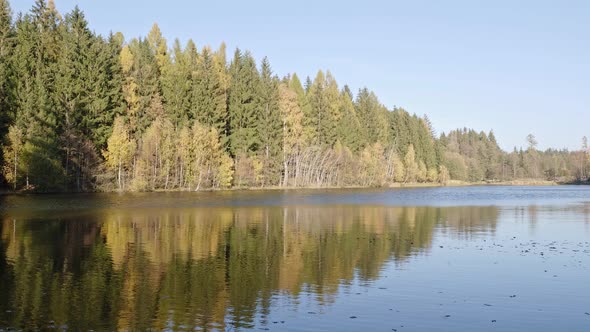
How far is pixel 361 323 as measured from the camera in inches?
617

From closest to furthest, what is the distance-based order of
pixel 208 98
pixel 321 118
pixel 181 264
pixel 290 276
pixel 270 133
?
pixel 290 276
pixel 181 264
pixel 208 98
pixel 270 133
pixel 321 118

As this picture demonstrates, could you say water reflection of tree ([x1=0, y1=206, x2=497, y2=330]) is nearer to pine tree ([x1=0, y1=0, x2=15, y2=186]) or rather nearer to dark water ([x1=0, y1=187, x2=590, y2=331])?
dark water ([x1=0, y1=187, x2=590, y2=331])

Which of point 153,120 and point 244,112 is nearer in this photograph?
point 153,120

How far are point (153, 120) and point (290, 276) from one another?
80.3 meters

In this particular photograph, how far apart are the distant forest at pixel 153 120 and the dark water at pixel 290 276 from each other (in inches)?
1547

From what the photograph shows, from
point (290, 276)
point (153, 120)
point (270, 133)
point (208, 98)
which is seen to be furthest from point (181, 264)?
point (270, 133)

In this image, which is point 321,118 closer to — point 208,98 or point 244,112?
point 244,112

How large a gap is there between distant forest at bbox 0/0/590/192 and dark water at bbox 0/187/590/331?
39.3 meters

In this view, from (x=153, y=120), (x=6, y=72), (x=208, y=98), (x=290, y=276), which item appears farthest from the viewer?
(x=208, y=98)

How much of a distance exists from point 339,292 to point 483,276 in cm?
681

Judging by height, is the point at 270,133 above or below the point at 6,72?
below

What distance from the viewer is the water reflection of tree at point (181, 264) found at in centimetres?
1641

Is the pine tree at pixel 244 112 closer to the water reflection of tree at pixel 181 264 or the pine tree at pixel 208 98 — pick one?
the pine tree at pixel 208 98

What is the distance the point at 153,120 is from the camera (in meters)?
97.9
